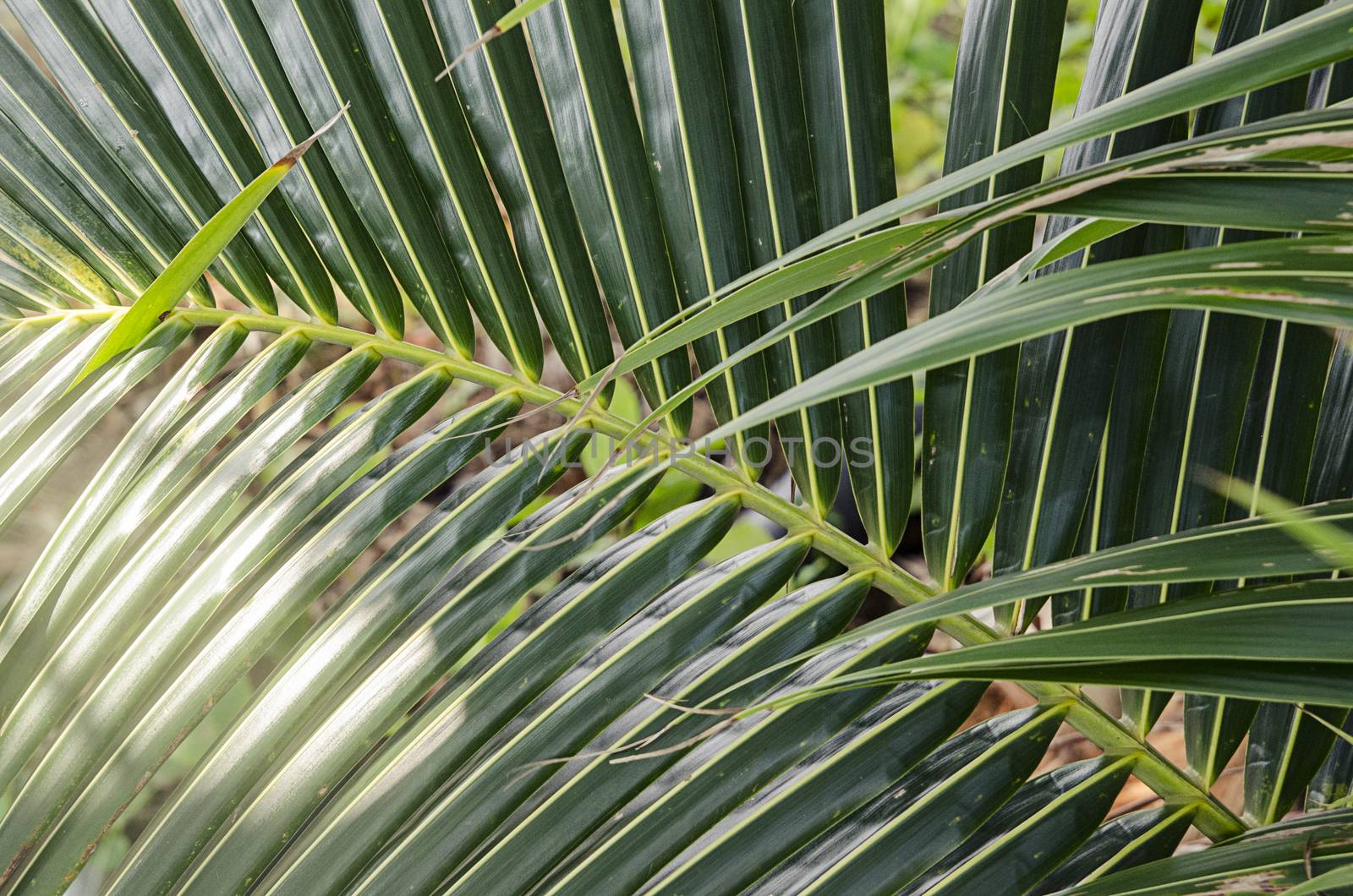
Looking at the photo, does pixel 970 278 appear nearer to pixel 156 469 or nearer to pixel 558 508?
pixel 558 508

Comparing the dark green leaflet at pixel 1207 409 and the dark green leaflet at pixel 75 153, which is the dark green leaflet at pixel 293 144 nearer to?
the dark green leaflet at pixel 75 153

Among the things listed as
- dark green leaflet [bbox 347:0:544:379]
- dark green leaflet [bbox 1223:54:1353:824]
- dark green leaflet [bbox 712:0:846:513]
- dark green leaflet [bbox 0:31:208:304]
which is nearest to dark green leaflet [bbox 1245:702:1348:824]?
dark green leaflet [bbox 1223:54:1353:824]

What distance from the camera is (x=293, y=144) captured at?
661 mm

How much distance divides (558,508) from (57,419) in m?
0.41

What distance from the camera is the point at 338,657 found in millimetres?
615

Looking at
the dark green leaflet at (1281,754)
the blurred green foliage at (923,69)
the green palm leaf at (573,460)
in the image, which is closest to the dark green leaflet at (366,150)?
the green palm leaf at (573,460)

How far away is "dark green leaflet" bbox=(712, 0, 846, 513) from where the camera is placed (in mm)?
574

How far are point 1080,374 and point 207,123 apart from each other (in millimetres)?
678

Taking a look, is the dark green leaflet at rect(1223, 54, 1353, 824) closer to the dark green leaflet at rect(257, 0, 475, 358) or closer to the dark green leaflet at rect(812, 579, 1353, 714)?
the dark green leaflet at rect(812, 579, 1353, 714)

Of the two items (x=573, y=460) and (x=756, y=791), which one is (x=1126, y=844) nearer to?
(x=756, y=791)

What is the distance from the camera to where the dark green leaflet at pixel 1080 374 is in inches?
20.4

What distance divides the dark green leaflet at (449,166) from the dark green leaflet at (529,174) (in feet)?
0.04

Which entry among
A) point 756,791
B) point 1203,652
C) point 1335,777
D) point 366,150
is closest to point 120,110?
point 366,150

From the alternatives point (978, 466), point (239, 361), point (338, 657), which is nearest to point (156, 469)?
point (338, 657)
